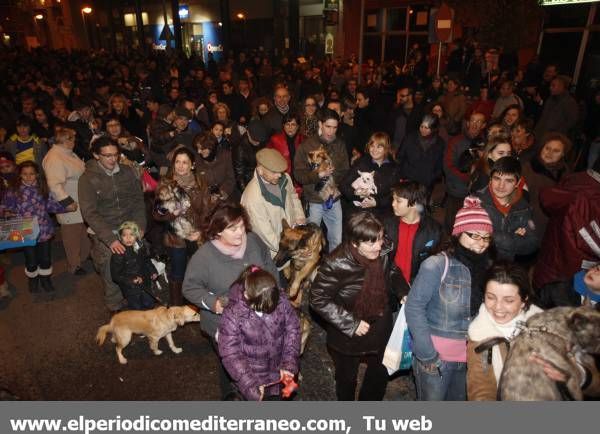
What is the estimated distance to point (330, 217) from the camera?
5.48m

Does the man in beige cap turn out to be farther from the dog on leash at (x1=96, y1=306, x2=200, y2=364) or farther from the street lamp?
the street lamp

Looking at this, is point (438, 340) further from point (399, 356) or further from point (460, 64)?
point (460, 64)

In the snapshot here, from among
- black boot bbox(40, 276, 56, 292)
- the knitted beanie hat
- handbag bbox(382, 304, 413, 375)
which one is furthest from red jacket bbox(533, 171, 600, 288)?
black boot bbox(40, 276, 56, 292)

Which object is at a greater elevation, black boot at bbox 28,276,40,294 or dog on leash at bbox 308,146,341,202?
dog on leash at bbox 308,146,341,202

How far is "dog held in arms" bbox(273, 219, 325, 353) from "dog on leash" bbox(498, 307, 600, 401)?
210 centimetres

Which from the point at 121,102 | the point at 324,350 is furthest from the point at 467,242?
the point at 121,102

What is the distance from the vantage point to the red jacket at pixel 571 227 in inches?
143

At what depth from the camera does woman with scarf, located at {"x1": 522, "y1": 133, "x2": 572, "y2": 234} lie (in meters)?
4.68

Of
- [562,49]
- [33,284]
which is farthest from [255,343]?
[562,49]

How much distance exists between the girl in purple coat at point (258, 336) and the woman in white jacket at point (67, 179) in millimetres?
3644

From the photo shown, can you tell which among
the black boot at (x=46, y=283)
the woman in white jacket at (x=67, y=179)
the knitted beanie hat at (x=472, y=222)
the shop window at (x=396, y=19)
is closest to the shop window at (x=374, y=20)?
the shop window at (x=396, y=19)

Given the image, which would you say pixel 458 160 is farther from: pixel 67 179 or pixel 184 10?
pixel 184 10

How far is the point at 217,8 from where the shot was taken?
31141mm

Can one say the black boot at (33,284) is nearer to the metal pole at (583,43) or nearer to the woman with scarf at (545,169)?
the woman with scarf at (545,169)
